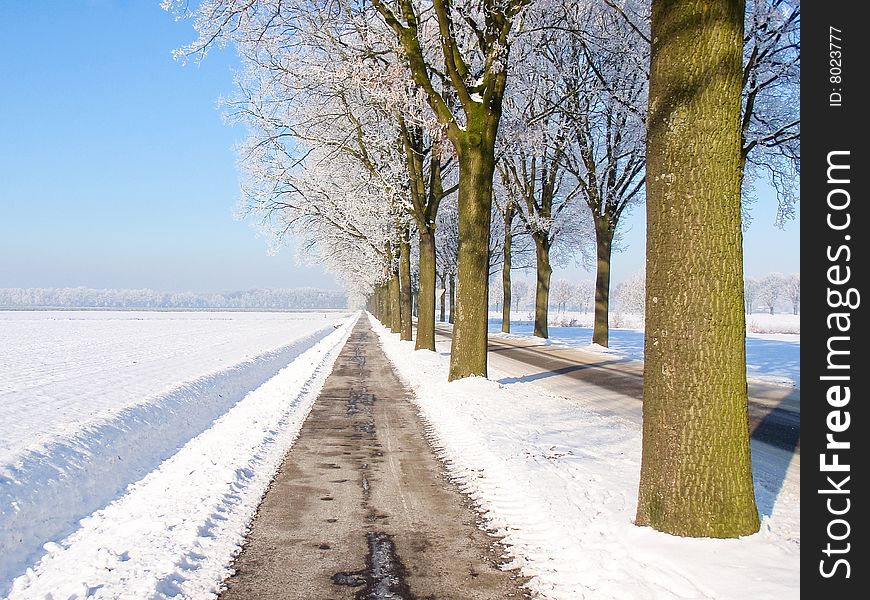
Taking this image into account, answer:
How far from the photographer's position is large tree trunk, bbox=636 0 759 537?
4.44 metres

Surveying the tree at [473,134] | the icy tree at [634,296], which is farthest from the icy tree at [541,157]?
the icy tree at [634,296]

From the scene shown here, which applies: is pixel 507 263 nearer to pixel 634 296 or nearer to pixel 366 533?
pixel 366 533

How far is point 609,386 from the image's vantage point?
14328 millimetres

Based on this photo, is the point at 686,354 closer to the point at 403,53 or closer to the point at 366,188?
the point at 403,53

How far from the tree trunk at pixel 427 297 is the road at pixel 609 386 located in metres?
2.35

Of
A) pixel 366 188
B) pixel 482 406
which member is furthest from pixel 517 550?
pixel 366 188

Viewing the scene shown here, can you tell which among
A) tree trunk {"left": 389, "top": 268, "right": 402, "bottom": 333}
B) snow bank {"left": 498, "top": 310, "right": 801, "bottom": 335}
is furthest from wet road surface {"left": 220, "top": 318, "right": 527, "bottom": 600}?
snow bank {"left": 498, "top": 310, "right": 801, "bottom": 335}

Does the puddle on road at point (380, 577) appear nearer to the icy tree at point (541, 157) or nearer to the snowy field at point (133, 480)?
the snowy field at point (133, 480)

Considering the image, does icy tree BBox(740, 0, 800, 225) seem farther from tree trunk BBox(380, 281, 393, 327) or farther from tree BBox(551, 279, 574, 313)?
tree BBox(551, 279, 574, 313)

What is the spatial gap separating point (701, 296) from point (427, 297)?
17.2 metres

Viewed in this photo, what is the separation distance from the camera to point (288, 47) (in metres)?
14.3
